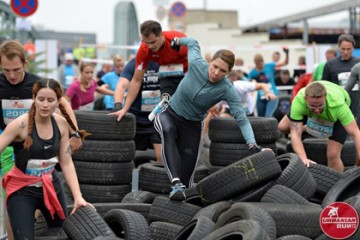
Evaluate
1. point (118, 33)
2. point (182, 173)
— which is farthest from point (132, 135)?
point (118, 33)

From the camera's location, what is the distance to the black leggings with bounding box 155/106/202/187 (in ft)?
27.9

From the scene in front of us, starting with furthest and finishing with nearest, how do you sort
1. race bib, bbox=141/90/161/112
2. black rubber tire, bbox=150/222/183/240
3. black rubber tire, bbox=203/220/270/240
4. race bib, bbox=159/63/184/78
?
race bib, bbox=141/90/161/112 < race bib, bbox=159/63/184/78 < black rubber tire, bbox=150/222/183/240 < black rubber tire, bbox=203/220/270/240

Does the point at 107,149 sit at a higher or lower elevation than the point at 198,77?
lower

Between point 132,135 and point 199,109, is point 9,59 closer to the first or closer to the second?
point 199,109

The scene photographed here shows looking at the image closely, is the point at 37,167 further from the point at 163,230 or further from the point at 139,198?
→ the point at 139,198

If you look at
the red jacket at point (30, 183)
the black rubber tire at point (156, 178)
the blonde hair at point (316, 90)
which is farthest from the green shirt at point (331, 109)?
the red jacket at point (30, 183)

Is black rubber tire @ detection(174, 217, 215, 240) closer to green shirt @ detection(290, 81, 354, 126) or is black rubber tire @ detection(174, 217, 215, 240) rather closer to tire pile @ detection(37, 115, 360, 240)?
tire pile @ detection(37, 115, 360, 240)

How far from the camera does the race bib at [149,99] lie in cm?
1096

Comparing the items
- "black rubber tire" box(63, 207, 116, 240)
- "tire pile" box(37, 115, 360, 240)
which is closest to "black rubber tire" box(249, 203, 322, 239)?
"tire pile" box(37, 115, 360, 240)

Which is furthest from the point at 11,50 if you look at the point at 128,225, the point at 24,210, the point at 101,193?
the point at 101,193

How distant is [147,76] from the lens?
10844 mm

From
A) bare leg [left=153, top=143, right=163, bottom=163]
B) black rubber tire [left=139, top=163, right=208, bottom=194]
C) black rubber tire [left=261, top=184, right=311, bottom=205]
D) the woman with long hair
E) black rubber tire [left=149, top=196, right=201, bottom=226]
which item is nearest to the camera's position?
the woman with long hair

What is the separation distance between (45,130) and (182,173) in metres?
2.13

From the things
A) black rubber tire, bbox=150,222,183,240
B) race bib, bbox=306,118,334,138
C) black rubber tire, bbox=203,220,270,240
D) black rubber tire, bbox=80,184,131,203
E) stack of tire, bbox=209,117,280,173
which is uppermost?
race bib, bbox=306,118,334,138
